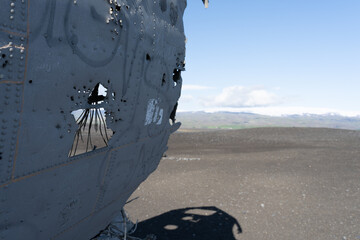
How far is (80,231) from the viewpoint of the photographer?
398 centimetres

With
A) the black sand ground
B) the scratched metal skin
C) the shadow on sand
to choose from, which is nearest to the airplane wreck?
the scratched metal skin

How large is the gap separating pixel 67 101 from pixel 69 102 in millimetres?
28

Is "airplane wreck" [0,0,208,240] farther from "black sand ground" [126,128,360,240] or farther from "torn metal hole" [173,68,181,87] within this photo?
"black sand ground" [126,128,360,240]

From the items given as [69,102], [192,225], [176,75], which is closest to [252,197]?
[192,225]

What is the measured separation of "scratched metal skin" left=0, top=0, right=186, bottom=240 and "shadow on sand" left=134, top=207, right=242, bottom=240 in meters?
3.74

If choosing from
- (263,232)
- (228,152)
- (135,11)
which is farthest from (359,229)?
(228,152)

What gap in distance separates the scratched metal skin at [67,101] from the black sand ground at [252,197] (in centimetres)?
462

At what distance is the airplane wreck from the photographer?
2.26 meters

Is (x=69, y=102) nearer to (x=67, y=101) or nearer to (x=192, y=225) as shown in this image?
(x=67, y=101)

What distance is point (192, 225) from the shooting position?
8.34 m

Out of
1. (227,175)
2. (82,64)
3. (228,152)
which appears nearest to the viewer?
(82,64)

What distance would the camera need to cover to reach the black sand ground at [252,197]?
804 cm

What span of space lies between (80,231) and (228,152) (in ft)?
53.6

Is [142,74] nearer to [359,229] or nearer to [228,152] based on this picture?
[359,229]
